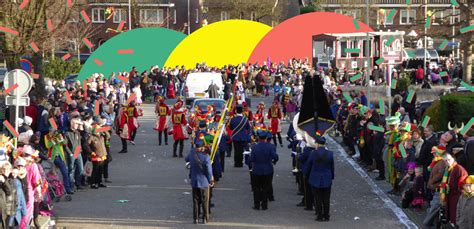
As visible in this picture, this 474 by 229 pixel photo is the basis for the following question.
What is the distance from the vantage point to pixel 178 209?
58.6 feet

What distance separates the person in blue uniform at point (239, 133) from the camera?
947 inches

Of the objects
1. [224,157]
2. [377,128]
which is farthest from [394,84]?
[377,128]

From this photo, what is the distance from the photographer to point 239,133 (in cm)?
2402

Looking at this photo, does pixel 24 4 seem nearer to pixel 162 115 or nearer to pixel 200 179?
pixel 162 115

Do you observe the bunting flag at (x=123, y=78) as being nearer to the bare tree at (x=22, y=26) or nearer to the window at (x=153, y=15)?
the bare tree at (x=22, y=26)

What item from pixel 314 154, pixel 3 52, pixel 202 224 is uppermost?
pixel 3 52

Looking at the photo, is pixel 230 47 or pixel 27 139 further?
pixel 230 47

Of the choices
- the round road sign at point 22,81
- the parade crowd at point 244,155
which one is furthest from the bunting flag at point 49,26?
the round road sign at point 22,81

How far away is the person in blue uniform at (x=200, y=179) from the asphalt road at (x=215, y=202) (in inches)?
10.8

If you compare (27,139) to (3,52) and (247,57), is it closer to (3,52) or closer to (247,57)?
(3,52)

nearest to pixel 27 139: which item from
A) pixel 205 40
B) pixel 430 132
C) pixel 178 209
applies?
pixel 178 209

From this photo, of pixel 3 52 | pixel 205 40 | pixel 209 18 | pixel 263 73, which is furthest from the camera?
pixel 209 18

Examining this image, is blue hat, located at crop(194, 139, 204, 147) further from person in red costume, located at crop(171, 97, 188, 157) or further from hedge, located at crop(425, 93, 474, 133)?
person in red costume, located at crop(171, 97, 188, 157)

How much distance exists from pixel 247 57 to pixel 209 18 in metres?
32.4
